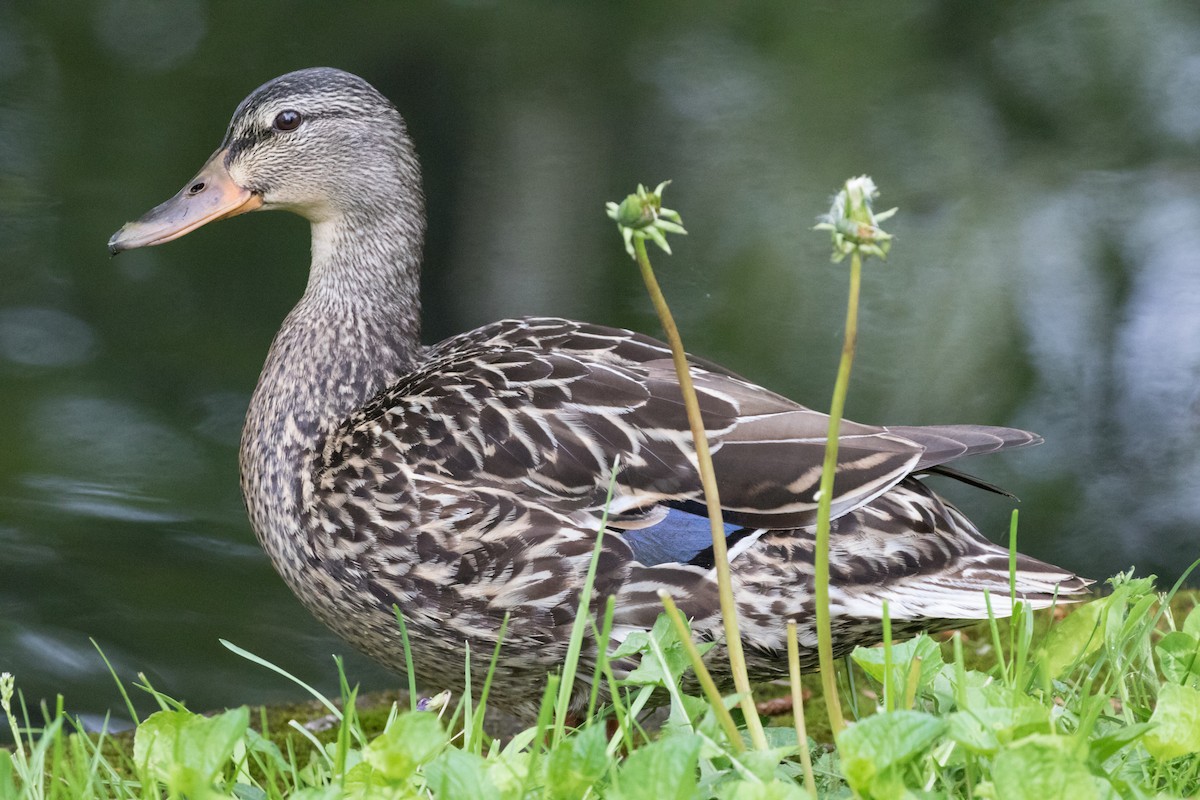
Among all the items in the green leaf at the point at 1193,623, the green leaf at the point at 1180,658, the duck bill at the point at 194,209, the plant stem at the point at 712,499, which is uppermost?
the duck bill at the point at 194,209

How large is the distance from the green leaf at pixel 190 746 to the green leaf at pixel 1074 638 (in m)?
1.27

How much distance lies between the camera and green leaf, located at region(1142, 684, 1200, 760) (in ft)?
6.23

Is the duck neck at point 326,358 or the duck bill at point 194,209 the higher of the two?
the duck bill at point 194,209

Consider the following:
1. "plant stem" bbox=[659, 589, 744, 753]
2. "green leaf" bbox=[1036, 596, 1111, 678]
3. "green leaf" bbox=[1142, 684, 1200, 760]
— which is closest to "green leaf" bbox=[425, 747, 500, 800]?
"plant stem" bbox=[659, 589, 744, 753]

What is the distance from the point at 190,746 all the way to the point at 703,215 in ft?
18.8

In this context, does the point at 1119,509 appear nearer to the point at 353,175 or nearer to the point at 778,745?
the point at 353,175

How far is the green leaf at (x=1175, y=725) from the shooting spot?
190 centimetres

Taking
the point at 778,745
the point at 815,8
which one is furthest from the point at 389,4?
the point at 778,745

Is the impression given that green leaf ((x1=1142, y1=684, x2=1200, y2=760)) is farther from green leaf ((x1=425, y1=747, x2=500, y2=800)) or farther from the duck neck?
the duck neck

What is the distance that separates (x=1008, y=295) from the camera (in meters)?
6.85

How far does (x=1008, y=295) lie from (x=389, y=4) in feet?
11.9

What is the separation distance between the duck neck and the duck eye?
0.89 feet

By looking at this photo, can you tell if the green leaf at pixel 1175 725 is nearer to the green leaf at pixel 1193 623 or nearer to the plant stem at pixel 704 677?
the green leaf at pixel 1193 623

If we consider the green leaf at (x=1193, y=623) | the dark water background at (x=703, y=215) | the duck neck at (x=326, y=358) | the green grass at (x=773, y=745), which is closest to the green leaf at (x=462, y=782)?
the green grass at (x=773, y=745)
